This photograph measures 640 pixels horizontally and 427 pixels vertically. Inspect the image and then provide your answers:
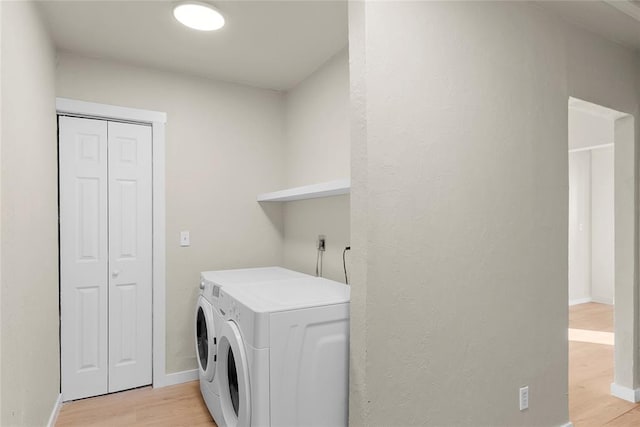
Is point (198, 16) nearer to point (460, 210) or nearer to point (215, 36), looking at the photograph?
point (215, 36)

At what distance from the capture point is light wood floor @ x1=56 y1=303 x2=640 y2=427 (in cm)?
235

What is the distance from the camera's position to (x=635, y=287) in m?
2.56

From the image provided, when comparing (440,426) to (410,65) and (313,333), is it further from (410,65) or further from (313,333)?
(410,65)

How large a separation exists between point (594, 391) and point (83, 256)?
145 inches

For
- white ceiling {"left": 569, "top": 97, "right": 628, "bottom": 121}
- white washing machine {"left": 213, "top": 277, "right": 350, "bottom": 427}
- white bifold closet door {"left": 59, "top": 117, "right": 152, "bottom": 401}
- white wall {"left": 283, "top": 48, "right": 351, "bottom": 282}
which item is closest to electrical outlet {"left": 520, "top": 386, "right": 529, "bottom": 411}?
white washing machine {"left": 213, "top": 277, "right": 350, "bottom": 427}

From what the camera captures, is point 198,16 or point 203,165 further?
point 203,165

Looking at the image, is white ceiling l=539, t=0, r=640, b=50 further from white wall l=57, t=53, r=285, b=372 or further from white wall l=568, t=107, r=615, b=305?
white wall l=568, t=107, r=615, b=305

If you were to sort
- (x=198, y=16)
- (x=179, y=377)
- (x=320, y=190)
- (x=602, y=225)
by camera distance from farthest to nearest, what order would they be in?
(x=602, y=225)
(x=179, y=377)
(x=320, y=190)
(x=198, y=16)

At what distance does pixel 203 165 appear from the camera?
307 cm

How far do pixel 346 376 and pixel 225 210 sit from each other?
72.7 inches

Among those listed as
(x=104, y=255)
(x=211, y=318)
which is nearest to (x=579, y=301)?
(x=211, y=318)

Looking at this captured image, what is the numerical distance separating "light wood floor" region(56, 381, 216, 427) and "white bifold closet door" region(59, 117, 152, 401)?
0.10m

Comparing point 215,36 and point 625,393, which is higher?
point 215,36

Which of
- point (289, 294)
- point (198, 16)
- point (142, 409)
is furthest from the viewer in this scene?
point (142, 409)
